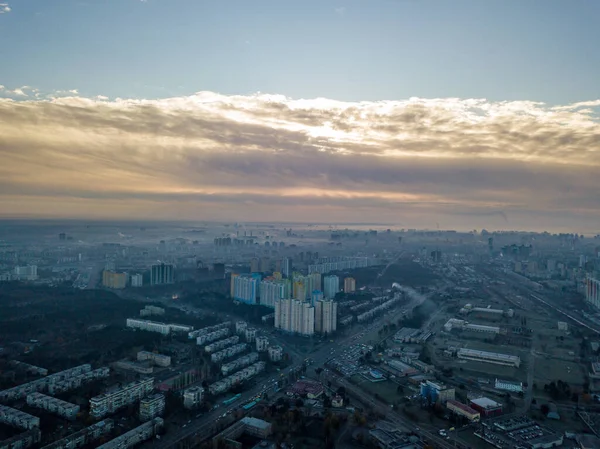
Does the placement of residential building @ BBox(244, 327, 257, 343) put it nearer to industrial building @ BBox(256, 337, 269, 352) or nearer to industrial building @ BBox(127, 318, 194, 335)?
industrial building @ BBox(256, 337, 269, 352)

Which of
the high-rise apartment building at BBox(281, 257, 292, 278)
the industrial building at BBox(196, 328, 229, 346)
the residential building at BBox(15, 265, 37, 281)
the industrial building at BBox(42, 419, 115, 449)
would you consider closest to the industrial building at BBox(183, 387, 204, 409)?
the industrial building at BBox(42, 419, 115, 449)

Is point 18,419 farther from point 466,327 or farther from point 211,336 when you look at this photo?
point 466,327

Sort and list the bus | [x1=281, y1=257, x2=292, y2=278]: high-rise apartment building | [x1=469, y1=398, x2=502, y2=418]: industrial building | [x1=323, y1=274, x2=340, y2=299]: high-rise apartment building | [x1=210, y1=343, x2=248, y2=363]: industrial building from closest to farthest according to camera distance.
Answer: [x1=469, y1=398, x2=502, y2=418]: industrial building < the bus < [x1=210, y1=343, x2=248, y2=363]: industrial building < [x1=323, y1=274, x2=340, y2=299]: high-rise apartment building < [x1=281, y1=257, x2=292, y2=278]: high-rise apartment building

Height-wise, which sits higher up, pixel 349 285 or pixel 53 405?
pixel 349 285

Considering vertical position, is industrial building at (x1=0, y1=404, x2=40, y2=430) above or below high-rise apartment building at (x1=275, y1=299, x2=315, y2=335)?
below

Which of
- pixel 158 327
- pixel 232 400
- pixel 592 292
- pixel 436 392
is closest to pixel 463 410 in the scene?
pixel 436 392

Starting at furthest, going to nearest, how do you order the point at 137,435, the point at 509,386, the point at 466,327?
1. the point at 466,327
2. the point at 509,386
3. the point at 137,435

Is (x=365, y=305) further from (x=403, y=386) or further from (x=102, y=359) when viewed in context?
(x=102, y=359)
